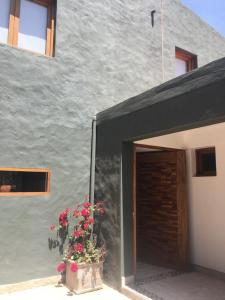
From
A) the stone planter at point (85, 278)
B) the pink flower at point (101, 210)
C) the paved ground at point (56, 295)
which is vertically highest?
the pink flower at point (101, 210)

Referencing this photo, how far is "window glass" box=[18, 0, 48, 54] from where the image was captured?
5.10 metres

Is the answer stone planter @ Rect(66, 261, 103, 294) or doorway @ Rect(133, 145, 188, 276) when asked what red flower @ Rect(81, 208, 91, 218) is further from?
doorway @ Rect(133, 145, 188, 276)

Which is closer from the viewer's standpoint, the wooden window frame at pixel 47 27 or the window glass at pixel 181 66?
the wooden window frame at pixel 47 27

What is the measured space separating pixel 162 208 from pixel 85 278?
222 centimetres

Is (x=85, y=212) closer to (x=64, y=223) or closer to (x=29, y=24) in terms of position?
(x=64, y=223)

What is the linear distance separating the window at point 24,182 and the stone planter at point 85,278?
51.9 inches

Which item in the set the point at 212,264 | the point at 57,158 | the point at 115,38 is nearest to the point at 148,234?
the point at 212,264

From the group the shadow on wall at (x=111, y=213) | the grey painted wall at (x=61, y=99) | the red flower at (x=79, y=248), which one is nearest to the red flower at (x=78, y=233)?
the red flower at (x=79, y=248)

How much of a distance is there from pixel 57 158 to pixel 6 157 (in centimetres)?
86

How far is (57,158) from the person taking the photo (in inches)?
195

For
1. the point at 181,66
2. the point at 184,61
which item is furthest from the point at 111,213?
the point at 184,61

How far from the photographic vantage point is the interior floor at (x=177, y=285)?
409 centimetres

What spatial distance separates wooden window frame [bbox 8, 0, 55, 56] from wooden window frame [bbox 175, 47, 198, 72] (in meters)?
3.58

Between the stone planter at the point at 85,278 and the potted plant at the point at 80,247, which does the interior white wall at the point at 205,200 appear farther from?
the stone planter at the point at 85,278
